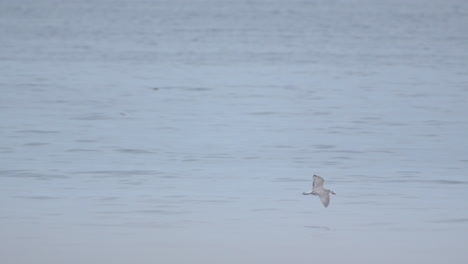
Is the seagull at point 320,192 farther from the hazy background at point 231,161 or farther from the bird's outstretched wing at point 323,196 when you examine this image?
the hazy background at point 231,161

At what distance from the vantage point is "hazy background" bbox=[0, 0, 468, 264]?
9.32 meters

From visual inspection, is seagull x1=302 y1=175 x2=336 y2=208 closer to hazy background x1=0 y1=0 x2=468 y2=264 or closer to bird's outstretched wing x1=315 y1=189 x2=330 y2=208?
bird's outstretched wing x1=315 y1=189 x2=330 y2=208

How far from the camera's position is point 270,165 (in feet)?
44.3

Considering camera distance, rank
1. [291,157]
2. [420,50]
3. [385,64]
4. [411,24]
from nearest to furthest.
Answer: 1. [291,157]
2. [385,64]
3. [420,50]
4. [411,24]

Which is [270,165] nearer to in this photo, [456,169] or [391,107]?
[456,169]

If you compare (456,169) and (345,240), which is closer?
(345,240)

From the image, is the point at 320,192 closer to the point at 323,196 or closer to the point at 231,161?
the point at 323,196

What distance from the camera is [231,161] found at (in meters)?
13.8

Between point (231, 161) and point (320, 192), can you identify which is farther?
point (231, 161)

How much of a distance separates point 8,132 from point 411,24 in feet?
156

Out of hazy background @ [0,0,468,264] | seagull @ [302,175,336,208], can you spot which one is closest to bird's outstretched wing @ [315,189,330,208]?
seagull @ [302,175,336,208]

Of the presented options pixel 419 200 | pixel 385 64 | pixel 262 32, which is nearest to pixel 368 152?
pixel 419 200

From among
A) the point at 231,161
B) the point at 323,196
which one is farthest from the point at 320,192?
the point at 231,161

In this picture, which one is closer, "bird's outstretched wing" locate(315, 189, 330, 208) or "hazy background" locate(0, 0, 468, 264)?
"hazy background" locate(0, 0, 468, 264)
